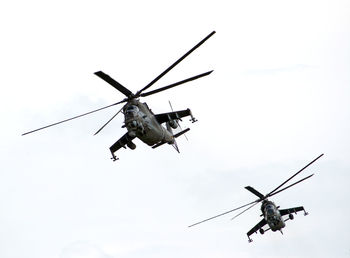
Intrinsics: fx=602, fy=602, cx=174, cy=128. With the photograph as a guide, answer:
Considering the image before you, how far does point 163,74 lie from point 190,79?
1.96m

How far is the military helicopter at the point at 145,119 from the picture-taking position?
41281 mm

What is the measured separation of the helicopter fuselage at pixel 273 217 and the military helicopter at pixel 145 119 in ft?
61.9

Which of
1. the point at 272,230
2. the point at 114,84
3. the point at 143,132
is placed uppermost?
the point at 114,84

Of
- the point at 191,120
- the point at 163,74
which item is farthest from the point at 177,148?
the point at 163,74

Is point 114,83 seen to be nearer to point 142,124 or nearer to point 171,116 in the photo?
point 142,124

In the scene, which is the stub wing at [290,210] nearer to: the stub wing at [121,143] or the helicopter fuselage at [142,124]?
the helicopter fuselage at [142,124]

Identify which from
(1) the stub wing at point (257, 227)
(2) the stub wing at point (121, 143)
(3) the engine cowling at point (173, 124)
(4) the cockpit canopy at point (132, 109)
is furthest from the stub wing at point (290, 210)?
(4) the cockpit canopy at point (132, 109)

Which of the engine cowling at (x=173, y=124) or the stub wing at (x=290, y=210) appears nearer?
the engine cowling at (x=173, y=124)

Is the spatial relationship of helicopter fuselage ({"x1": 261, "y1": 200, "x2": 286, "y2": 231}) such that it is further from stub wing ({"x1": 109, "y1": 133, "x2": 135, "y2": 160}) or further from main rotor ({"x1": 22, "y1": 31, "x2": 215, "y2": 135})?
main rotor ({"x1": 22, "y1": 31, "x2": 215, "y2": 135})

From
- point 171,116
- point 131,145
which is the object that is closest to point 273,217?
point 171,116

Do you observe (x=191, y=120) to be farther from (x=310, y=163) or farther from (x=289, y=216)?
(x=289, y=216)

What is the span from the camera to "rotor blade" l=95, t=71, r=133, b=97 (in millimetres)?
40975

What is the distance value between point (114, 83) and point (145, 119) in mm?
3952

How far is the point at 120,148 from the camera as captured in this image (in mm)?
49531
